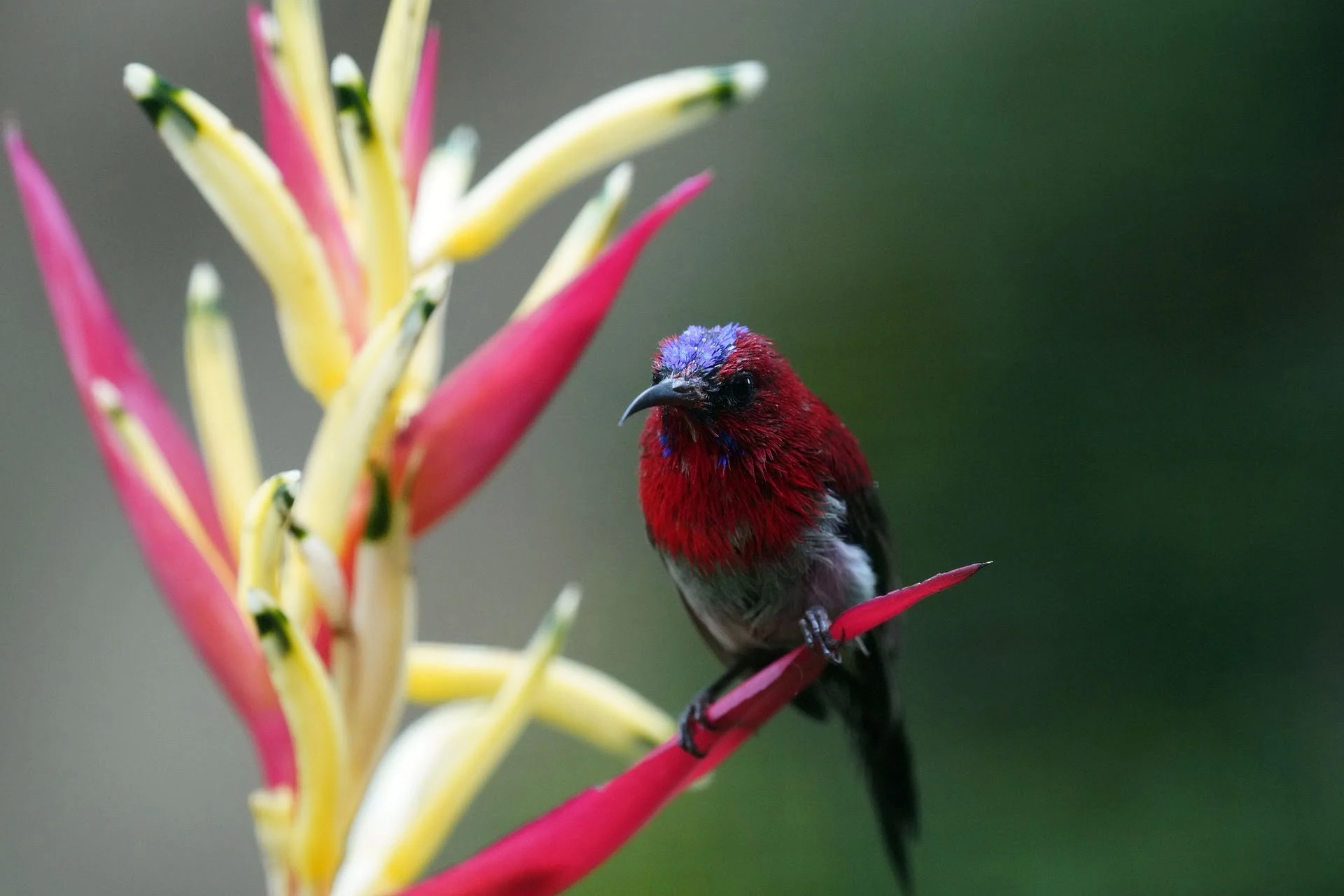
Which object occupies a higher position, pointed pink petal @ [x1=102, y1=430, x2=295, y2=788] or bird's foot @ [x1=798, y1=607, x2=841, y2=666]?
pointed pink petal @ [x1=102, y1=430, x2=295, y2=788]

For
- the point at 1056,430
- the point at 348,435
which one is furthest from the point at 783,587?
the point at 1056,430

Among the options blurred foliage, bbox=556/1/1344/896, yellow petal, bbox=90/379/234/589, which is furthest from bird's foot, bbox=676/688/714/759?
blurred foliage, bbox=556/1/1344/896

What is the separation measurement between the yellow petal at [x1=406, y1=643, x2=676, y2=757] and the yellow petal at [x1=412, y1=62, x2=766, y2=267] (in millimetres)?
212

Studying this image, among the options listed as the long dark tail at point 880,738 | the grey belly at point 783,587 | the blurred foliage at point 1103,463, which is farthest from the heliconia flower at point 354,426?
the blurred foliage at point 1103,463

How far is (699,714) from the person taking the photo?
0.67 m

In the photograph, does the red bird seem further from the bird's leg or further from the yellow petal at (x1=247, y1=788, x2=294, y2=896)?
the yellow petal at (x1=247, y1=788, x2=294, y2=896)

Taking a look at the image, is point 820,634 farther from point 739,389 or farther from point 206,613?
point 206,613

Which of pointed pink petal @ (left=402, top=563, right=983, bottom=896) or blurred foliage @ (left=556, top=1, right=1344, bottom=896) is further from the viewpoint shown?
blurred foliage @ (left=556, top=1, right=1344, bottom=896)

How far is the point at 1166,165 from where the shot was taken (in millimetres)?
1461

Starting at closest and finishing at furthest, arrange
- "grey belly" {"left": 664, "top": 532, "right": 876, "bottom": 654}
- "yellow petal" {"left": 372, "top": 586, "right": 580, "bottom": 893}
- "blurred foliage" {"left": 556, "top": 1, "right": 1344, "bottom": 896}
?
"yellow petal" {"left": 372, "top": 586, "right": 580, "bottom": 893} < "grey belly" {"left": 664, "top": 532, "right": 876, "bottom": 654} < "blurred foliage" {"left": 556, "top": 1, "right": 1344, "bottom": 896}

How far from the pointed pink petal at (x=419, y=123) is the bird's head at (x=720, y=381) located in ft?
0.51

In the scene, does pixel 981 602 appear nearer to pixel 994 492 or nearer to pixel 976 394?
pixel 994 492

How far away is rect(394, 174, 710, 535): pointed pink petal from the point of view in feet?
1.83

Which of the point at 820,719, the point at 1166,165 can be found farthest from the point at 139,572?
the point at 1166,165
